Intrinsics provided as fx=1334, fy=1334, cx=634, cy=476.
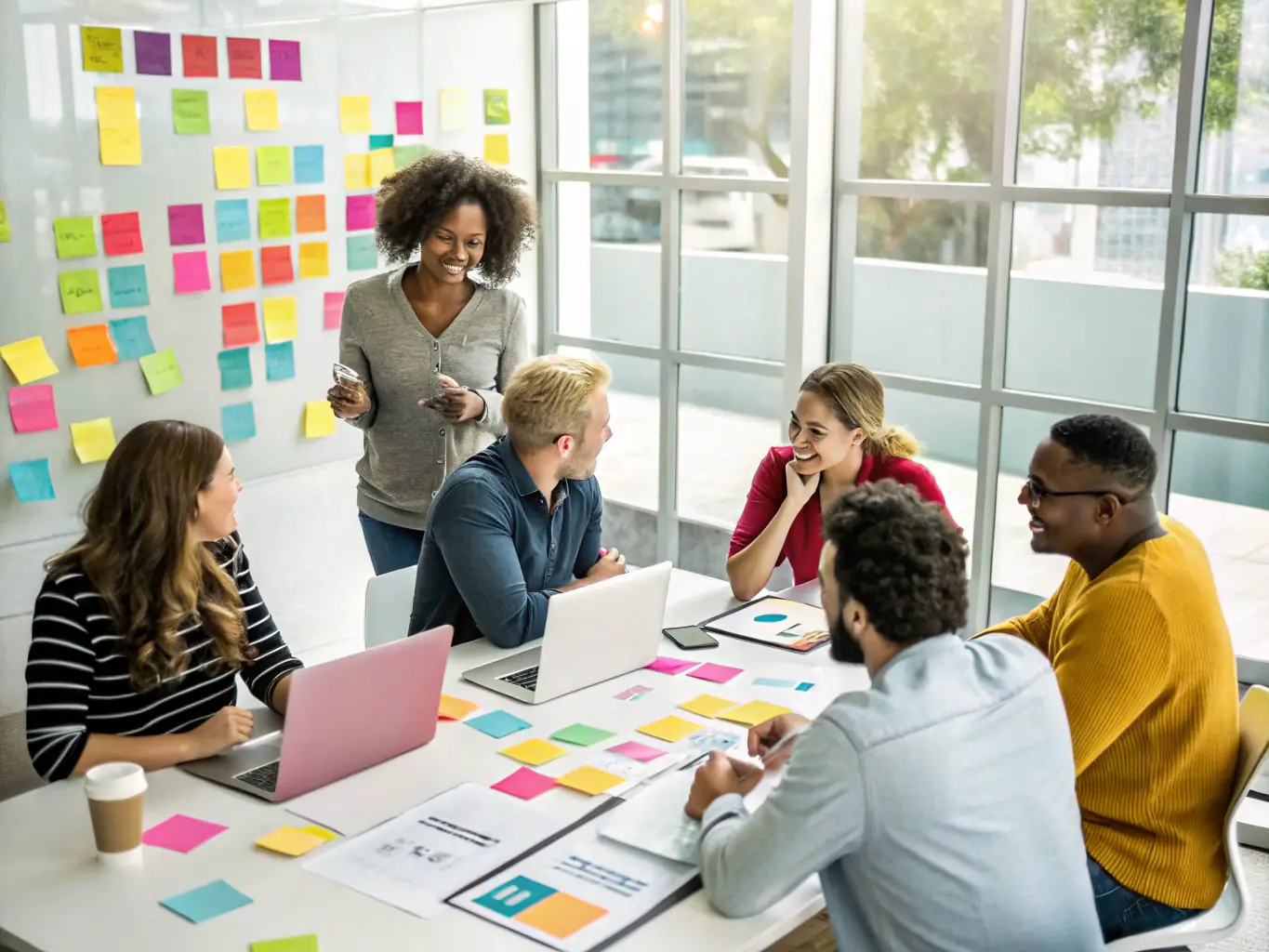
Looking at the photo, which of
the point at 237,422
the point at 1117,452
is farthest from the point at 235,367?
the point at 1117,452

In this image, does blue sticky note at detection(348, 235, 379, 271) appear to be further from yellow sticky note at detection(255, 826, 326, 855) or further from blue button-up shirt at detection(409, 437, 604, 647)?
yellow sticky note at detection(255, 826, 326, 855)

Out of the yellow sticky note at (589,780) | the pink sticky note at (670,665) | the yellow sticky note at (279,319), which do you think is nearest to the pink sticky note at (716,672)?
the pink sticky note at (670,665)

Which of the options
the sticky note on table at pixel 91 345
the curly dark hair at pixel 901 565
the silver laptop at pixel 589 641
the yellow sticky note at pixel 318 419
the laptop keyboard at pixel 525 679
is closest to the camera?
the curly dark hair at pixel 901 565

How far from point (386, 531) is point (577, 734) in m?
1.41

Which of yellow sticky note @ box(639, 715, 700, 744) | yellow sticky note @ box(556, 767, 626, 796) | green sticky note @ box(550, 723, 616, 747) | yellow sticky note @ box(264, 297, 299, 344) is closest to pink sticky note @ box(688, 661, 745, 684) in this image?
yellow sticky note @ box(639, 715, 700, 744)

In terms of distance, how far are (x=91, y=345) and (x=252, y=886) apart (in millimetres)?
2197

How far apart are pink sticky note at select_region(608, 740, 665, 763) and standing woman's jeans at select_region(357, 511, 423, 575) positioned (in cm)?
140

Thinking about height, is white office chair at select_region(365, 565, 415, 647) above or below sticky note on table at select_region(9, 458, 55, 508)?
below

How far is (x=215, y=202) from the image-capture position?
370 cm

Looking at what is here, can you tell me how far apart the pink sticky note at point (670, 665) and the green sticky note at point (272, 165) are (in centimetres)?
208

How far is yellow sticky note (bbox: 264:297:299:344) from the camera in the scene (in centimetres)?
389

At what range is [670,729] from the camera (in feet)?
7.14

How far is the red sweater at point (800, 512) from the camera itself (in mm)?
3061

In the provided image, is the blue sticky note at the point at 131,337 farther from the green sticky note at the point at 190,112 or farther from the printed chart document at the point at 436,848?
the printed chart document at the point at 436,848
